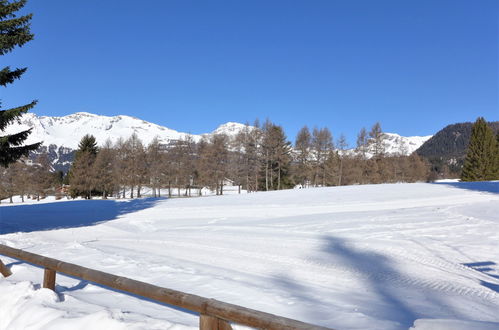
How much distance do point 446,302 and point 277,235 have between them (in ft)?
24.7

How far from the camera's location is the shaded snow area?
5270 mm

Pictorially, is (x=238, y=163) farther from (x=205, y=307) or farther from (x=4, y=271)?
(x=205, y=307)

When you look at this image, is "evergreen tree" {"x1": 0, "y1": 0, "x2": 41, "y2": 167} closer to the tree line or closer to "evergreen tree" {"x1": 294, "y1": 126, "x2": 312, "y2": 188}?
the tree line

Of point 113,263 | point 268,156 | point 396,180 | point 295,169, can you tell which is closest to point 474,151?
point 396,180

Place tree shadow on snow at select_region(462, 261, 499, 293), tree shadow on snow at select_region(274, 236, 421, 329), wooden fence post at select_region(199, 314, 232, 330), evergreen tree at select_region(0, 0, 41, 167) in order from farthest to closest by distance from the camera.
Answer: evergreen tree at select_region(0, 0, 41, 167), tree shadow on snow at select_region(462, 261, 499, 293), tree shadow on snow at select_region(274, 236, 421, 329), wooden fence post at select_region(199, 314, 232, 330)

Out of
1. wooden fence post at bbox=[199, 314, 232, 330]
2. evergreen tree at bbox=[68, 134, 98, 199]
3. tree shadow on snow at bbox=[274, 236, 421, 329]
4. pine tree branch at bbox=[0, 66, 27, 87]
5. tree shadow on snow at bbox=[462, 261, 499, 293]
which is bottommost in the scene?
tree shadow on snow at bbox=[274, 236, 421, 329]

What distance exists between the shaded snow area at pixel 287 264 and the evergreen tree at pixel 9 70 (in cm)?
361

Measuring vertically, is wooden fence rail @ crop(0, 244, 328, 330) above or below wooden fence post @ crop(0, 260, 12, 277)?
above

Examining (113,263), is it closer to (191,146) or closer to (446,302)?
(446,302)

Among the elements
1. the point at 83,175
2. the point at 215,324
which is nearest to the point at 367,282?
the point at 215,324

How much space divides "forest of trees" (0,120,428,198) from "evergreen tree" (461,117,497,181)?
11.5 metres

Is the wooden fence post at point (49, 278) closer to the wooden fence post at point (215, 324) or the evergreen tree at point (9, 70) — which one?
the wooden fence post at point (215, 324)

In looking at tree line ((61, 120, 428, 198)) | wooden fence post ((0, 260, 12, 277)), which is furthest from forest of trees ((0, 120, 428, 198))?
wooden fence post ((0, 260, 12, 277))

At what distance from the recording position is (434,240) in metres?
11.9
